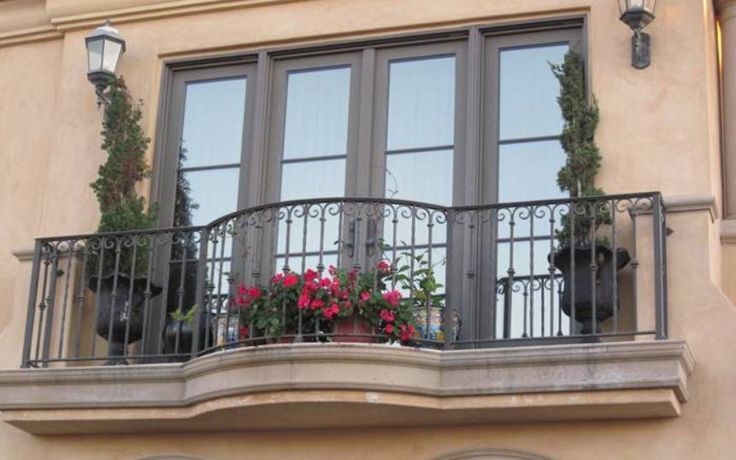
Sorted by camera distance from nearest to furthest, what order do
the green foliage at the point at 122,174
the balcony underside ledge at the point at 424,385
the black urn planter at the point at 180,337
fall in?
the balcony underside ledge at the point at 424,385 < the black urn planter at the point at 180,337 < the green foliage at the point at 122,174

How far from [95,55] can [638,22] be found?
175 inches

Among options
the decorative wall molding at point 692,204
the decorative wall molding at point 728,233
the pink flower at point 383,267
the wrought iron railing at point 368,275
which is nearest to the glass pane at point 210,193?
the wrought iron railing at point 368,275

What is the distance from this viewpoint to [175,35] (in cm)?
1345

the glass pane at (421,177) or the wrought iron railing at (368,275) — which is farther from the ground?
the glass pane at (421,177)

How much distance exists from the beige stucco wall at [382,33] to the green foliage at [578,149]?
0.41ft

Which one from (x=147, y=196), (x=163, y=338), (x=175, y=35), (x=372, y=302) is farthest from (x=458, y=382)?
(x=175, y=35)

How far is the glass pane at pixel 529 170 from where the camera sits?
12219mm

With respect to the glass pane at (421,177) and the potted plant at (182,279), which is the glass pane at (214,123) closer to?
the potted plant at (182,279)

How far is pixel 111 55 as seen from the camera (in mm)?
13242

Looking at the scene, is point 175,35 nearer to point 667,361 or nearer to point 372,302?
point 372,302

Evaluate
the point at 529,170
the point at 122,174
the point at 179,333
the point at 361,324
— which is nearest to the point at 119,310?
the point at 179,333

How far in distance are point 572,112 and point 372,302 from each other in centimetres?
218

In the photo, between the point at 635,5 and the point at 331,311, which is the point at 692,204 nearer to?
the point at 635,5

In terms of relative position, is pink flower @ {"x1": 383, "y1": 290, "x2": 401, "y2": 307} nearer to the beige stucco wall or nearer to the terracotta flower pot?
the terracotta flower pot
